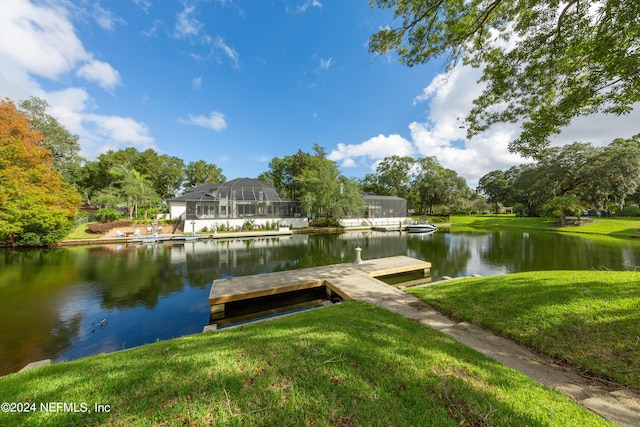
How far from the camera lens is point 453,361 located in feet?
7.80

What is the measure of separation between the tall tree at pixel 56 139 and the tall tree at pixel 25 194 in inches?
416

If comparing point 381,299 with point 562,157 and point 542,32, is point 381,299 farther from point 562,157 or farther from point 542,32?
point 562,157

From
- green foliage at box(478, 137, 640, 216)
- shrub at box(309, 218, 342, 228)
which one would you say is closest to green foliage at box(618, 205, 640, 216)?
green foliage at box(478, 137, 640, 216)

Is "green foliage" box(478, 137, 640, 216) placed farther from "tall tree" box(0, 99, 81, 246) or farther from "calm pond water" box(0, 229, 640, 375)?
"tall tree" box(0, 99, 81, 246)

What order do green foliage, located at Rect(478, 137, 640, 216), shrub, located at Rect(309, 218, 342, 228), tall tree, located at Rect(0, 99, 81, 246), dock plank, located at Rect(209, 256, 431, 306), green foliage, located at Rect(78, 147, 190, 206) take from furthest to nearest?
1. green foliage, located at Rect(78, 147, 190, 206)
2. shrub, located at Rect(309, 218, 342, 228)
3. green foliage, located at Rect(478, 137, 640, 216)
4. tall tree, located at Rect(0, 99, 81, 246)
5. dock plank, located at Rect(209, 256, 431, 306)

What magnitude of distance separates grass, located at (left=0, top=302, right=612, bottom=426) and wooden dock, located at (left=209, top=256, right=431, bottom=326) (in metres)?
3.01

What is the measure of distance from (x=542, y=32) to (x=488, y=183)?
148 ft

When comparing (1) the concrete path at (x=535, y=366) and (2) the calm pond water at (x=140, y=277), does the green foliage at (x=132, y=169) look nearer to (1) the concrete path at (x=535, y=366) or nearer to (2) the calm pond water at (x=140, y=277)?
(2) the calm pond water at (x=140, y=277)

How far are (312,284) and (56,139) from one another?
Answer: 33281 millimetres

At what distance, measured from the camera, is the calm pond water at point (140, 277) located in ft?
14.9

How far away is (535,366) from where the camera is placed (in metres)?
2.70

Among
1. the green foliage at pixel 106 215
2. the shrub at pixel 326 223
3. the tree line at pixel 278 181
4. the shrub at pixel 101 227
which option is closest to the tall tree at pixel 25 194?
the tree line at pixel 278 181

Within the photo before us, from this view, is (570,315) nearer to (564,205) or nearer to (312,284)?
(312,284)

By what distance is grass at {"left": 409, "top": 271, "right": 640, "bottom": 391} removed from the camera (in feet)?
8.47
